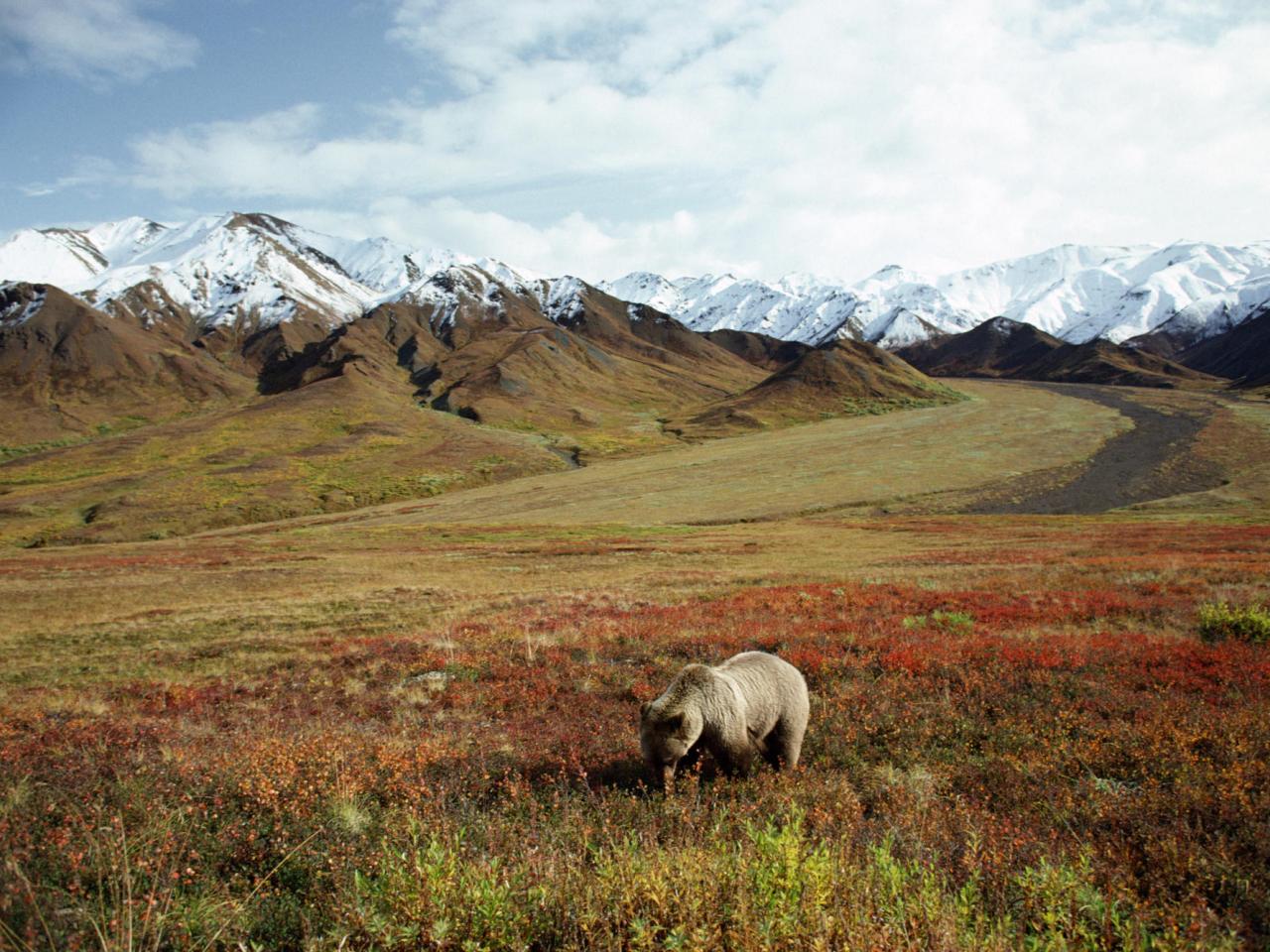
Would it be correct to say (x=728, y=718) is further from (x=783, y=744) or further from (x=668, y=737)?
(x=783, y=744)

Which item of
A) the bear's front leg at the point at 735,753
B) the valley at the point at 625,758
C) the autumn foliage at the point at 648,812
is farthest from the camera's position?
the bear's front leg at the point at 735,753

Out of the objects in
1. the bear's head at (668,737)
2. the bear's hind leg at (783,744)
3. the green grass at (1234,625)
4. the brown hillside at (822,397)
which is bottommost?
the green grass at (1234,625)

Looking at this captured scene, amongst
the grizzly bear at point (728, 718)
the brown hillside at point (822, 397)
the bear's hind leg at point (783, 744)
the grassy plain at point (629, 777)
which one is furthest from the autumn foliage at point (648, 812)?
the brown hillside at point (822, 397)

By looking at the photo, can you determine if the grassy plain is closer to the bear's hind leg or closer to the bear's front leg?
the bear's front leg

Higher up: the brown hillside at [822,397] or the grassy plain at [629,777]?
the brown hillside at [822,397]

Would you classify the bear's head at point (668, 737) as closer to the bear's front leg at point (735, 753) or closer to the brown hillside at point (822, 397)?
the bear's front leg at point (735, 753)

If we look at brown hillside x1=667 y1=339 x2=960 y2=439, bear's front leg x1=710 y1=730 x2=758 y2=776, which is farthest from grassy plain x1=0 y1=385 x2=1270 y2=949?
brown hillside x1=667 y1=339 x2=960 y2=439

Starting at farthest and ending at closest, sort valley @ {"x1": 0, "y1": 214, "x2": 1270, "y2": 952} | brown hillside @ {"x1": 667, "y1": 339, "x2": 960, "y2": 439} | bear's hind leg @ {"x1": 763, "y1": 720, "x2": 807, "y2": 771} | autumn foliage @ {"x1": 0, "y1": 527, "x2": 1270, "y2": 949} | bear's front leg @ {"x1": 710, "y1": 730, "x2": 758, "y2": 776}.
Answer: brown hillside @ {"x1": 667, "y1": 339, "x2": 960, "y2": 439} < bear's hind leg @ {"x1": 763, "y1": 720, "x2": 807, "y2": 771} < bear's front leg @ {"x1": 710, "y1": 730, "x2": 758, "y2": 776} < valley @ {"x1": 0, "y1": 214, "x2": 1270, "y2": 952} < autumn foliage @ {"x1": 0, "y1": 527, "x2": 1270, "y2": 949}

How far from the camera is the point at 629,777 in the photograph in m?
7.49

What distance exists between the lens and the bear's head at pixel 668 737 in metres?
6.88

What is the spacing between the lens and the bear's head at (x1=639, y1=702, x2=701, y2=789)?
6.88m

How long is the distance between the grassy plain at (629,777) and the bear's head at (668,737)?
0.32m

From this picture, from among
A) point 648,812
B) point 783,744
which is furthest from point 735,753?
point 648,812

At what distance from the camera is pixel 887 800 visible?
→ 22.5ft
